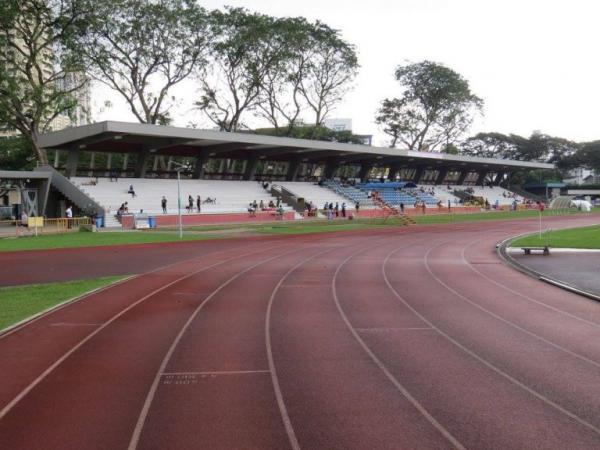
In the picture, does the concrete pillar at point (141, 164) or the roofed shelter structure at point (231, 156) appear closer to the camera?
the roofed shelter structure at point (231, 156)

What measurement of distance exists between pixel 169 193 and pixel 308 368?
1530 inches

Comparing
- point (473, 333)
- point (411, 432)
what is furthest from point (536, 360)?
point (411, 432)

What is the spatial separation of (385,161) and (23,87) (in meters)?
40.4

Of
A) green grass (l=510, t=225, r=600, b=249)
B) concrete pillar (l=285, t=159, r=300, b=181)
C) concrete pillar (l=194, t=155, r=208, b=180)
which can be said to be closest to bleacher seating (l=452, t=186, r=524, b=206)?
concrete pillar (l=285, t=159, r=300, b=181)

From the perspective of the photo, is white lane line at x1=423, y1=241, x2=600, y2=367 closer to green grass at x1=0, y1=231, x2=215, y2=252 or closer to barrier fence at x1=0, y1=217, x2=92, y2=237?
green grass at x1=0, y1=231, x2=215, y2=252

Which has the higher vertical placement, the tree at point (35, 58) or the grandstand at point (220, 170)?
the tree at point (35, 58)

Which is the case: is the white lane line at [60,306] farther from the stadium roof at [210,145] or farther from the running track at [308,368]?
the stadium roof at [210,145]

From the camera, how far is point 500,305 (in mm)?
11555

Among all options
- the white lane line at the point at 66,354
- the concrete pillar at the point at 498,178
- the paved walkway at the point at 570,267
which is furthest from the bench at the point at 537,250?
the concrete pillar at the point at 498,178

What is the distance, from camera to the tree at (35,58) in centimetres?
4062

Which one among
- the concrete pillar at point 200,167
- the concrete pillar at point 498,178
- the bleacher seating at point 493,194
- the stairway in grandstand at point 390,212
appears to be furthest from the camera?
the concrete pillar at point 498,178

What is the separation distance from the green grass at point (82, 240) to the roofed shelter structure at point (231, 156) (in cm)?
966

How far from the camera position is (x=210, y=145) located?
160ft

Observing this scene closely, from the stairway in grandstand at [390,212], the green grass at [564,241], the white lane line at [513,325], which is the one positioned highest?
the stairway in grandstand at [390,212]
